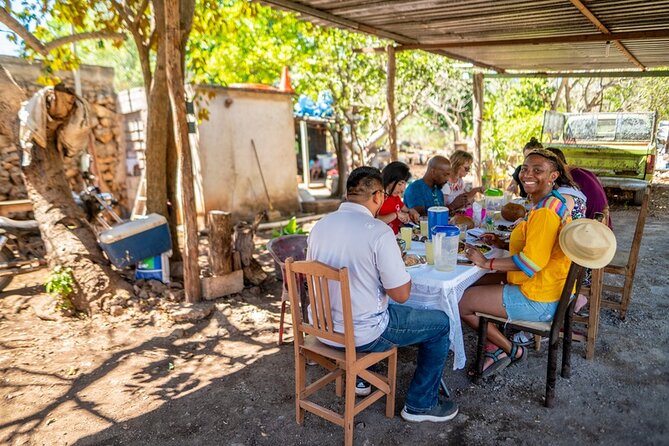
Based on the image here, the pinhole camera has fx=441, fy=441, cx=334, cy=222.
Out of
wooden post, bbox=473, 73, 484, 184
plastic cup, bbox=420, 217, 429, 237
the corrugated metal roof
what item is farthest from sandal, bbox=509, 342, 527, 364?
wooden post, bbox=473, 73, 484, 184

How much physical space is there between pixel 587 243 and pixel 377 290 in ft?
4.04

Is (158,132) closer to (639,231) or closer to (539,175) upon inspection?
(539,175)

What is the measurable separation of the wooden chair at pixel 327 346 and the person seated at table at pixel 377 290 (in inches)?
3.2

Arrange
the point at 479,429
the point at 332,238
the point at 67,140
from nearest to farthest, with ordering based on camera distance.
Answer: the point at 332,238, the point at 479,429, the point at 67,140

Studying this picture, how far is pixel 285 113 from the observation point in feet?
33.1

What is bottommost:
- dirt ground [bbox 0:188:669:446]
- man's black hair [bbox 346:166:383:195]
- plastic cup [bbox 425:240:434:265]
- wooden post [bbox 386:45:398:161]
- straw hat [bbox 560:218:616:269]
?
dirt ground [bbox 0:188:669:446]

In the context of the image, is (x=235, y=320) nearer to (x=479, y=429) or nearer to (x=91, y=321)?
(x=91, y=321)

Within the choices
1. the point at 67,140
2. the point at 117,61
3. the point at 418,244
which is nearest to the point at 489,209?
the point at 418,244

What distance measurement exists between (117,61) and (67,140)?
108ft

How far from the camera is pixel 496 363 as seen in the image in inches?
132

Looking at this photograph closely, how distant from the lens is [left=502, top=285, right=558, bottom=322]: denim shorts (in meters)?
2.85

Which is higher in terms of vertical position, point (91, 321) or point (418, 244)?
point (418, 244)

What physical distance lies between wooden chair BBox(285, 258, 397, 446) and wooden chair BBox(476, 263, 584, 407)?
77 cm

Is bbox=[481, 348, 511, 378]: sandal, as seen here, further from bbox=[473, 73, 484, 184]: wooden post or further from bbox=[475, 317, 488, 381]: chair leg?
bbox=[473, 73, 484, 184]: wooden post
